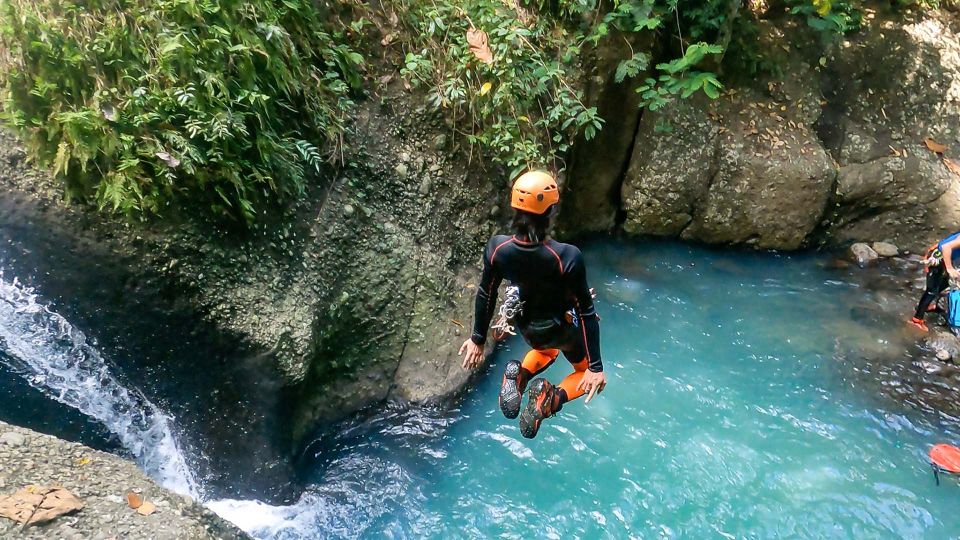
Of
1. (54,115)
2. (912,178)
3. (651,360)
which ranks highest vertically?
(912,178)

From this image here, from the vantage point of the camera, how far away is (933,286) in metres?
6.27

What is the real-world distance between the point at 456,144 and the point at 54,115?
128 inches

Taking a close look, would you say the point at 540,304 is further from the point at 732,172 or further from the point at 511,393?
the point at 732,172

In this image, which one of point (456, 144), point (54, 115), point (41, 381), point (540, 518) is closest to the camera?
point (54, 115)

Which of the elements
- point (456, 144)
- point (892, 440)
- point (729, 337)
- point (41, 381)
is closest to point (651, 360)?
point (729, 337)

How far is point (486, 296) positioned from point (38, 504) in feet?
8.30

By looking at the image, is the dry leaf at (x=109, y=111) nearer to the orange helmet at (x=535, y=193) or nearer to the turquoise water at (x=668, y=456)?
the orange helmet at (x=535, y=193)

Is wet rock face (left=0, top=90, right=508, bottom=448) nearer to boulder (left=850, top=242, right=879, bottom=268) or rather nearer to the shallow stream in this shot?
the shallow stream

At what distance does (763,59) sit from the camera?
24.6 feet

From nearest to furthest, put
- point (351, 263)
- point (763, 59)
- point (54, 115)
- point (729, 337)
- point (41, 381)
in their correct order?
point (54, 115)
point (41, 381)
point (351, 263)
point (729, 337)
point (763, 59)

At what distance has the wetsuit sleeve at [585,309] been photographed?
3.37 metres

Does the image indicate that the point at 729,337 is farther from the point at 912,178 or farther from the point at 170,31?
the point at 170,31

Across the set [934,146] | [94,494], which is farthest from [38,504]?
[934,146]

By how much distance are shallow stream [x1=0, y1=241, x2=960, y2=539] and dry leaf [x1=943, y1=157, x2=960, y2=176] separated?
2.84m
